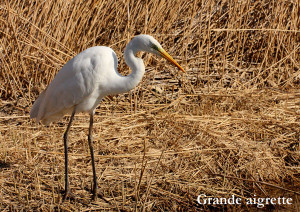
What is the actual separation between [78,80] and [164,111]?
1785 millimetres

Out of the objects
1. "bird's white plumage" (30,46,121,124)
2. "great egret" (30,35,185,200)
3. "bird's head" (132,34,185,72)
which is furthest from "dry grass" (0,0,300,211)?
"bird's head" (132,34,185,72)

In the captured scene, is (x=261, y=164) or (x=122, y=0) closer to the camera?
(x=261, y=164)

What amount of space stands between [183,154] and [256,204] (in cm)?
83

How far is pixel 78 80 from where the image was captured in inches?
142

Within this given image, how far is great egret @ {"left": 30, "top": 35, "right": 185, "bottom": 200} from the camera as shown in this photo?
350 centimetres

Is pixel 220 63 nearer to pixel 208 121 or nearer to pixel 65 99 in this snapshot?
pixel 208 121

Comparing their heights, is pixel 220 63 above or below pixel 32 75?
above

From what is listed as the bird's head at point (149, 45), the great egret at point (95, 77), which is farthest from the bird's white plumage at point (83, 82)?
the bird's head at point (149, 45)

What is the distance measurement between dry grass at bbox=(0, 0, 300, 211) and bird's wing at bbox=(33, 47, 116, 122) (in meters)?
0.57

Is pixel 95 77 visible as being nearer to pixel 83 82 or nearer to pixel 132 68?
pixel 83 82

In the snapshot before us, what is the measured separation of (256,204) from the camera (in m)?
3.77

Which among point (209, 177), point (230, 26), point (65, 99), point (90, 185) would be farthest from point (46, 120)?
point (230, 26)

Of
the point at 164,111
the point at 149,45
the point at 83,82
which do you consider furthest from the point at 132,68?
the point at 164,111

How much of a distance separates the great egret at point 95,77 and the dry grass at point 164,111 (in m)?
0.45
